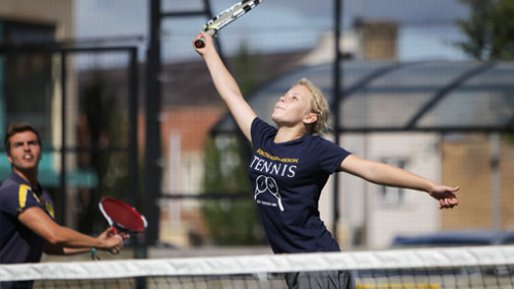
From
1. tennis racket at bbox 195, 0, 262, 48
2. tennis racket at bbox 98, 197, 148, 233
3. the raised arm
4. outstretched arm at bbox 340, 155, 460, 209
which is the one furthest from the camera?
tennis racket at bbox 98, 197, 148, 233

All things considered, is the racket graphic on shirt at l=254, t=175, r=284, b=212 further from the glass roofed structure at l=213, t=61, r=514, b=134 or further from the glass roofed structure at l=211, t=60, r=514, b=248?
the glass roofed structure at l=213, t=61, r=514, b=134

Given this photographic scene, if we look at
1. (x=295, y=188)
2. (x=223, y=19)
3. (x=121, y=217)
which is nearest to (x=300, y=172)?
(x=295, y=188)

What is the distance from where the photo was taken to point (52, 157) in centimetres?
1023

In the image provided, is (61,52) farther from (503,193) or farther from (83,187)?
(503,193)

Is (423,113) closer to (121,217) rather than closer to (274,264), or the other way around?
(121,217)

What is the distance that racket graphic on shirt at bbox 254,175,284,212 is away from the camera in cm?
520

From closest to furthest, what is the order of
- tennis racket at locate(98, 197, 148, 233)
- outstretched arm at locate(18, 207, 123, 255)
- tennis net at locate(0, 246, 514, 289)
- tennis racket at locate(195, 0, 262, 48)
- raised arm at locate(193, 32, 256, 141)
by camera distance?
1. tennis net at locate(0, 246, 514, 289)
2. raised arm at locate(193, 32, 256, 141)
3. outstretched arm at locate(18, 207, 123, 255)
4. tennis racket at locate(195, 0, 262, 48)
5. tennis racket at locate(98, 197, 148, 233)

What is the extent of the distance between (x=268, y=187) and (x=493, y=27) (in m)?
7.24

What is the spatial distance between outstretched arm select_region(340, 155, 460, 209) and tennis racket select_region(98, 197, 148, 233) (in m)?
1.77

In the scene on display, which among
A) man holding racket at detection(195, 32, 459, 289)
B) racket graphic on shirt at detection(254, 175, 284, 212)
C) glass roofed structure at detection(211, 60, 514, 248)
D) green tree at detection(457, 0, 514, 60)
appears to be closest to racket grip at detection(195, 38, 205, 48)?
man holding racket at detection(195, 32, 459, 289)

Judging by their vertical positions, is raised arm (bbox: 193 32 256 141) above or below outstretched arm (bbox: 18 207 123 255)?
above

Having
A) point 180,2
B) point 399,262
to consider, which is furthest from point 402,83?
point 399,262

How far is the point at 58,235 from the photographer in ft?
19.3

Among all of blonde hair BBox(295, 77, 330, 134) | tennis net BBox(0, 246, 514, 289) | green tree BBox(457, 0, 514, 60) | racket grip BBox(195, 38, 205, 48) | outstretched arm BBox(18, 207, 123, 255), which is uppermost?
green tree BBox(457, 0, 514, 60)
